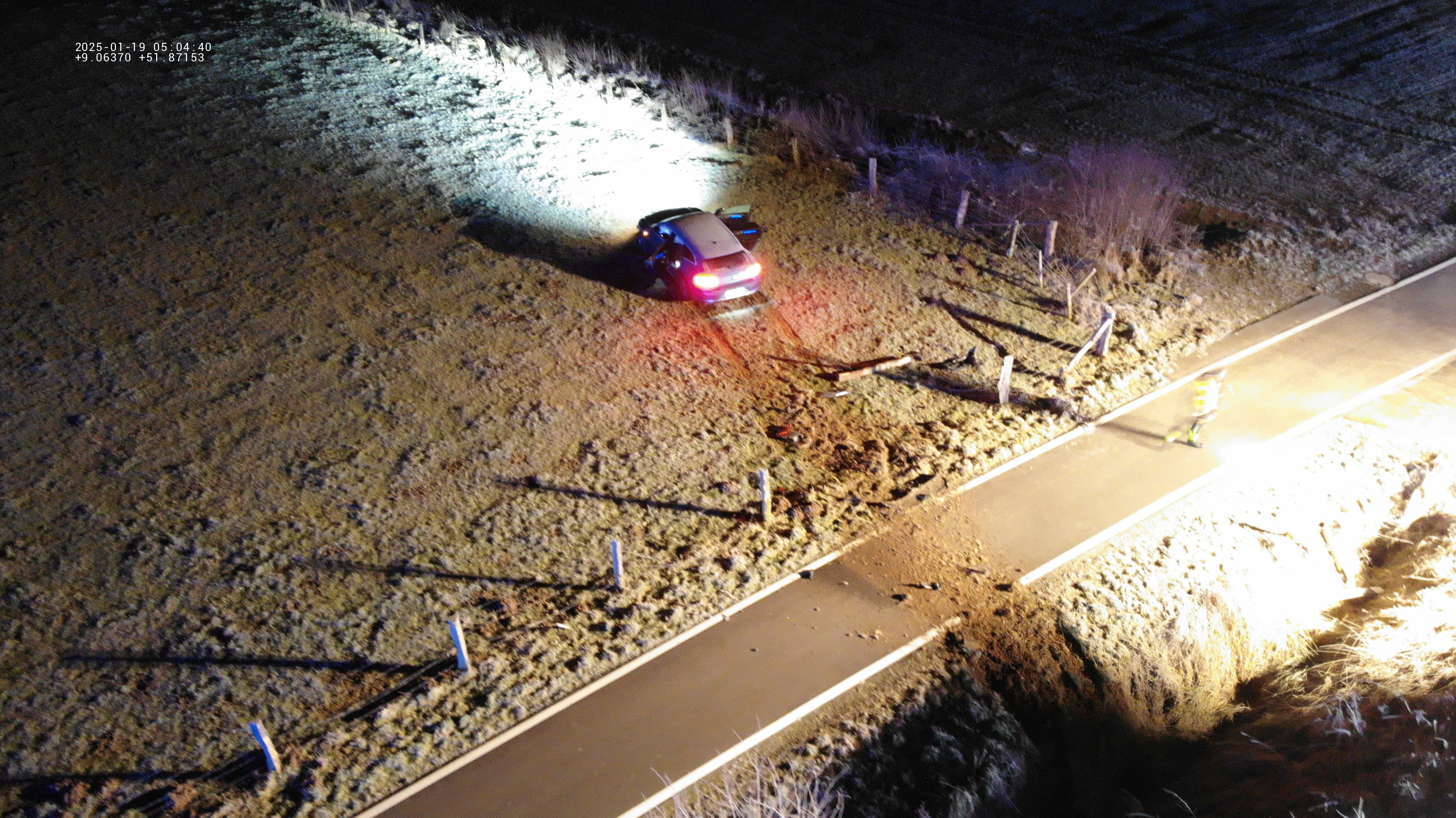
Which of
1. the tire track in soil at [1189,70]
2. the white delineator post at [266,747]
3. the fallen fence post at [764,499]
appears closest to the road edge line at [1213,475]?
the fallen fence post at [764,499]

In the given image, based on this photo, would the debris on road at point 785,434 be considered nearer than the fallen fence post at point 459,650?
No

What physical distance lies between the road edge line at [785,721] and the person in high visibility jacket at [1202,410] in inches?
243

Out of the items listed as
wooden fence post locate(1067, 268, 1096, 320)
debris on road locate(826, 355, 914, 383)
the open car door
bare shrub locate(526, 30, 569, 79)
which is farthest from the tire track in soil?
debris on road locate(826, 355, 914, 383)

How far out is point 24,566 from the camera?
1330cm

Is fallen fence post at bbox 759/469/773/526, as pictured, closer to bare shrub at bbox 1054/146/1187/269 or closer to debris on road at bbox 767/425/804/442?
debris on road at bbox 767/425/804/442

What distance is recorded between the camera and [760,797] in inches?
426

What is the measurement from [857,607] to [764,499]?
2.12 meters

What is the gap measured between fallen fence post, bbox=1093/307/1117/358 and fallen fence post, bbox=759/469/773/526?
7.48m

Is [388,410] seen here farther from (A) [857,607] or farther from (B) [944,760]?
(B) [944,760]

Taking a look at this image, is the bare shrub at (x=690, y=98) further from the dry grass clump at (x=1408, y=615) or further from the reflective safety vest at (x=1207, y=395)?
the dry grass clump at (x=1408, y=615)

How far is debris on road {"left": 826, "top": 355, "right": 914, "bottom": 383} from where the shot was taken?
17.7 metres

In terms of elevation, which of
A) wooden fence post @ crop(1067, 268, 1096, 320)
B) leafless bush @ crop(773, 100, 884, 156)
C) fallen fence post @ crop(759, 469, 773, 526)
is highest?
leafless bush @ crop(773, 100, 884, 156)

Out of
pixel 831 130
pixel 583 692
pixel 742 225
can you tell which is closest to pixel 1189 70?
pixel 831 130

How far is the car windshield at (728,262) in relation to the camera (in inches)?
731
